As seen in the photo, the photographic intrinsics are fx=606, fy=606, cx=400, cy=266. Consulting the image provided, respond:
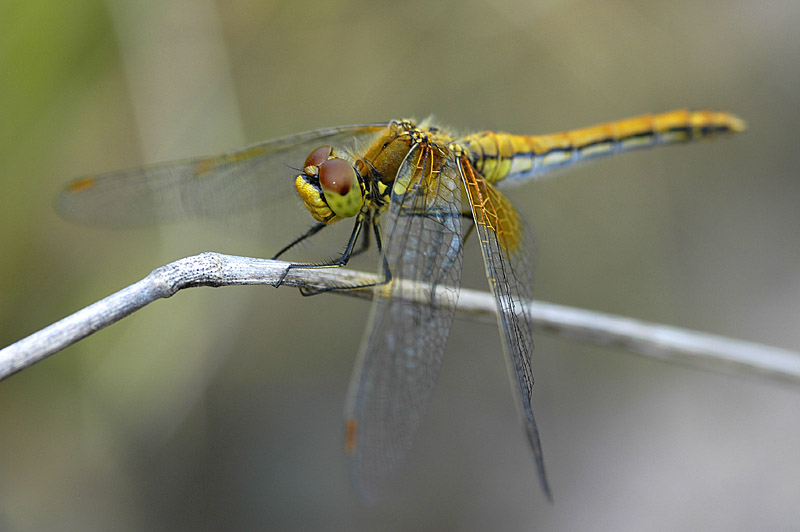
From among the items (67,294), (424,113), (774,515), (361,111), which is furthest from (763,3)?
(67,294)

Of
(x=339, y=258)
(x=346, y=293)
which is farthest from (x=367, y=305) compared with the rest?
(x=346, y=293)

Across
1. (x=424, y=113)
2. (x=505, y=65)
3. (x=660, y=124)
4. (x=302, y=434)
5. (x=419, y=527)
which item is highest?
(x=505, y=65)

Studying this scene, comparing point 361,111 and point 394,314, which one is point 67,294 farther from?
point 361,111

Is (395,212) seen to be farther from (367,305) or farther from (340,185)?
(367,305)

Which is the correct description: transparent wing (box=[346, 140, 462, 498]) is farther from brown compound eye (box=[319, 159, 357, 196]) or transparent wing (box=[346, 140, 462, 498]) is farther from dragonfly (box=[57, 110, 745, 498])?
brown compound eye (box=[319, 159, 357, 196])

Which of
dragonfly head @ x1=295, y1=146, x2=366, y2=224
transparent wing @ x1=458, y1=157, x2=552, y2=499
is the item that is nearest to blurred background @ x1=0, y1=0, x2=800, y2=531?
dragonfly head @ x1=295, y1=146, x2=366, y2=224

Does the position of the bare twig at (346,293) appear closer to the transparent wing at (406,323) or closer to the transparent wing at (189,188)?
the transparent wing at (406,323)
